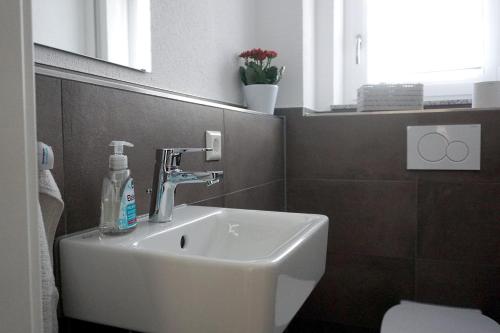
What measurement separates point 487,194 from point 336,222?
0.59m

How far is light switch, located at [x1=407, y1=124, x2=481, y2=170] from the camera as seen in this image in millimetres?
1612

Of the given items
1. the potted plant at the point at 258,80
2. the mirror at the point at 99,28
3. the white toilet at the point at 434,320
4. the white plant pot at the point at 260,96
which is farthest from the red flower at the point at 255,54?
the white toilet at the point at 434,320

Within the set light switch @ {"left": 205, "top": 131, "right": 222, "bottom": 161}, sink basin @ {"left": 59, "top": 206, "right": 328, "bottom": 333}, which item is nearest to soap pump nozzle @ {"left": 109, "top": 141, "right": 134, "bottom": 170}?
sink basin @ {"left": 59, "top": 206, "right": 328, "bottom": 333}

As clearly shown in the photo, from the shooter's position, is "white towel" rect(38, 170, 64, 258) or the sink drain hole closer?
"white towel" rect(38, 170, 64, 258)

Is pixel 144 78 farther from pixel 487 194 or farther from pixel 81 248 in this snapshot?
pixel 487 194

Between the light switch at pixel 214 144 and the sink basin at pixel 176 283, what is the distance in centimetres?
41

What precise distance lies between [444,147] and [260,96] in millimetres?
739

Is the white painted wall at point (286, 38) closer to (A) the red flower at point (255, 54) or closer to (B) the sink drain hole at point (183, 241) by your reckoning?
(A) the red flower at point (255, 54)

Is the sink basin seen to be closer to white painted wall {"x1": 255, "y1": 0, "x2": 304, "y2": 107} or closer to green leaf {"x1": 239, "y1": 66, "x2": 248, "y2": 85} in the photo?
green leaf {"x1": 239, "y1": 66, "x2": 248, "y2": 85}

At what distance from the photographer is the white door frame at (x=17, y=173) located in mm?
426

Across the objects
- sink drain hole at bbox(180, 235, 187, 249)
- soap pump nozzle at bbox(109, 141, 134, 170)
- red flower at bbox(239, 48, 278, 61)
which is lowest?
sink drain hole at bbox(180, 235, 187, 249)

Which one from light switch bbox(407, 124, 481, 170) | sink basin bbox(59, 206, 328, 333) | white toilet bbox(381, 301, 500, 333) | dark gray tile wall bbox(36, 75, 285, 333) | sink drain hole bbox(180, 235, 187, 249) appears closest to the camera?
sink basin bbox(59, 206, 328, 333)

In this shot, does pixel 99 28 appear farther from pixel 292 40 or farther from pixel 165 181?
pixel 292 40

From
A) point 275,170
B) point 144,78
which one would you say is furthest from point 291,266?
point 275,170
